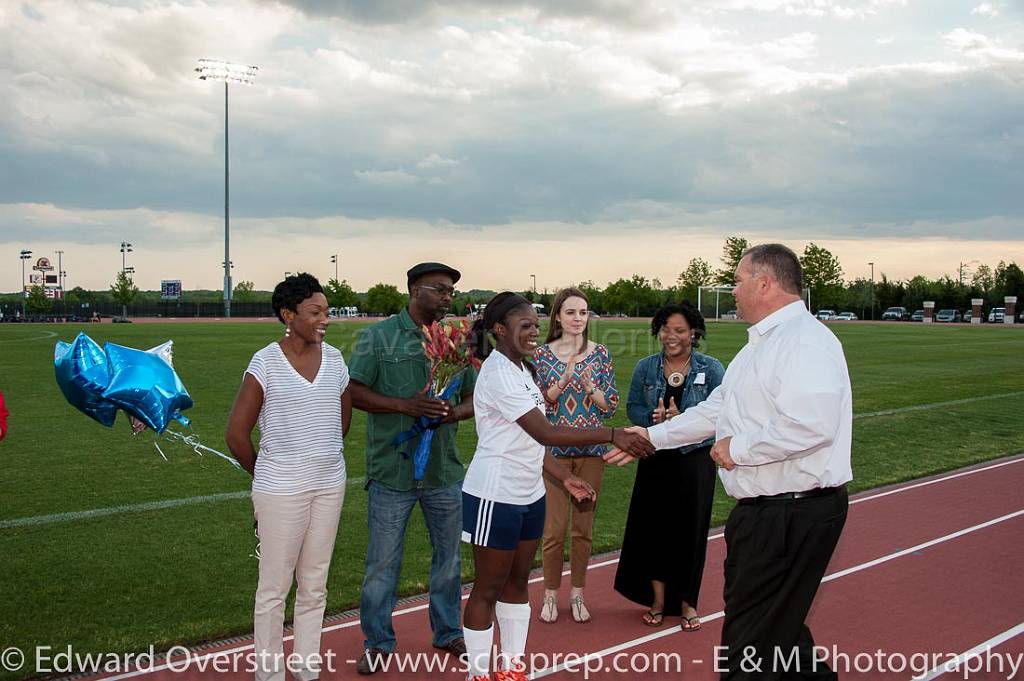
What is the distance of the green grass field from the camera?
5.39 metres

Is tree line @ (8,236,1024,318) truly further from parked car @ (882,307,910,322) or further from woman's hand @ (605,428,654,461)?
woman's hand @ (605,428,654,461)

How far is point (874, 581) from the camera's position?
625 cm

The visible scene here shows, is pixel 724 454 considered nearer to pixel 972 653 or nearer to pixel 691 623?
pixel 691 623

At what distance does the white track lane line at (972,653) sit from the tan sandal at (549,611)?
2.05m

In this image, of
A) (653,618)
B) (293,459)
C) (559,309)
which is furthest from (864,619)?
(293,459)

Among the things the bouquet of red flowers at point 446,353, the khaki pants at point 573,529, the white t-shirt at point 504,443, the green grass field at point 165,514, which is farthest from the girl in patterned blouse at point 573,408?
the white t-shirt at point 504,443

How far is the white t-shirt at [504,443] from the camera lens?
389 centimetres

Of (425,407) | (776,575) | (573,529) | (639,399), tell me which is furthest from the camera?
(639,399)

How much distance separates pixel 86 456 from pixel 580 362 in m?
7.91

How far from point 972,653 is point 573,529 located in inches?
95.4

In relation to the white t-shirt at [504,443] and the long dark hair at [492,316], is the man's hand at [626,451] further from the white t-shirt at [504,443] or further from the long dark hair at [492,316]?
the long dark hair at [492,316]

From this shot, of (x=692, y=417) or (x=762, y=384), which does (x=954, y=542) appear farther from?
(x=762, y=384)

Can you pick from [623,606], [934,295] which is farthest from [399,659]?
[934,295]

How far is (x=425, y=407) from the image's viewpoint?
446cm
